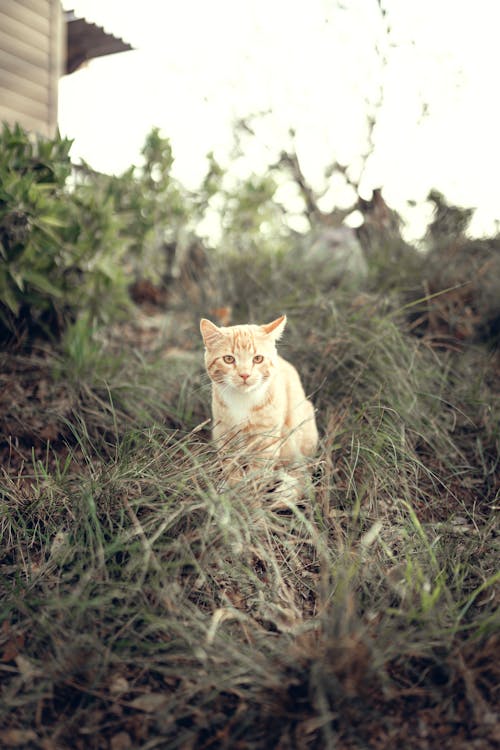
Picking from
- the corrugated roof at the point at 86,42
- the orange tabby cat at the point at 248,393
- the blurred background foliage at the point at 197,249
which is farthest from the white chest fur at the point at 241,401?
the corrugated roof at the point at 86,42

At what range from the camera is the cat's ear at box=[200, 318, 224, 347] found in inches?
98.7

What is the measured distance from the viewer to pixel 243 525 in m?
1.90

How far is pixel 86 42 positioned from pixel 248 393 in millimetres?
5165

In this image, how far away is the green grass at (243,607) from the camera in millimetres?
1554

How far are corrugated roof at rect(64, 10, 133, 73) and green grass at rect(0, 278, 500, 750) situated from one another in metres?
4.79

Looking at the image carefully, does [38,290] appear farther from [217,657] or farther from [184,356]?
[217,657]

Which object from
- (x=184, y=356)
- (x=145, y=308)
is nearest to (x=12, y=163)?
(x=184, y=356)

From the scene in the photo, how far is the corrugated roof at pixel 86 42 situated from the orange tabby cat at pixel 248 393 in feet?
15.4

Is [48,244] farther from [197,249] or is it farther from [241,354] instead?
[197,249]

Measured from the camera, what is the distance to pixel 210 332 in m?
2.53

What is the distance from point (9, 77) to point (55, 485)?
12.9 ft

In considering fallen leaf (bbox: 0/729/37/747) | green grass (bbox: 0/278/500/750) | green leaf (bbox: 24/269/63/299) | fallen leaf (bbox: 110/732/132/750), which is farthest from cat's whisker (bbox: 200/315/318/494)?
green leaf (bbox: 24/269/63/299)

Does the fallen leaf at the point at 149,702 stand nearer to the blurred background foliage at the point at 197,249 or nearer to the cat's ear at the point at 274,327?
the cat's ear at the point at 274,327

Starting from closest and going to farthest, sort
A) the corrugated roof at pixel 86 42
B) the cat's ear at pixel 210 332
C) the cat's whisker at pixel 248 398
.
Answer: the cat's whisker at pixel 248 398, the cat's ear at pixel 210 332, the corrugated roof at pixel 86 42
